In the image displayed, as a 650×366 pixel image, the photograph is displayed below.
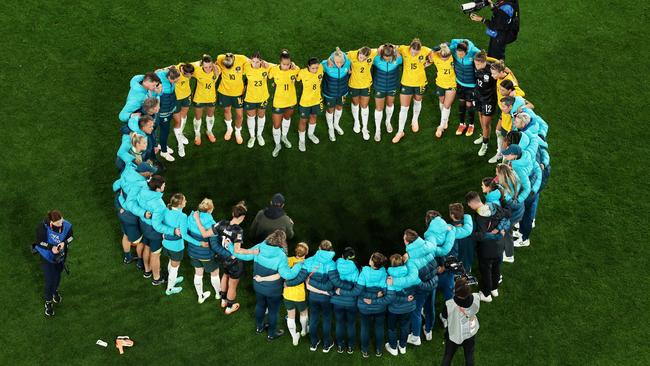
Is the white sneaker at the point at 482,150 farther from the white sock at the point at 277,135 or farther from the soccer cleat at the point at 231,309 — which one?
the soccer cleat at the point at 231,309

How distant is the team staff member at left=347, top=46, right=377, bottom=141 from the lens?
16.8m

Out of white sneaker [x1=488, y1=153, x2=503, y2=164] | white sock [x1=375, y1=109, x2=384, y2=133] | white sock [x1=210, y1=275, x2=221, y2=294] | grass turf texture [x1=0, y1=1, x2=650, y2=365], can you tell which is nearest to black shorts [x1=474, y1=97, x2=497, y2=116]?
white sneaker [x1=488, y1=153, x2=503, y2=164]

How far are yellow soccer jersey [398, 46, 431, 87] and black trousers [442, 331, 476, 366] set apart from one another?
18.7 feet

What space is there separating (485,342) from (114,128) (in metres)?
8.25

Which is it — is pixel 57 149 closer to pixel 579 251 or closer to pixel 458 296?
pixel 458 296

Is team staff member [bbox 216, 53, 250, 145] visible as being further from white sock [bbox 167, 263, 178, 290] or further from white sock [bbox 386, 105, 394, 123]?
white sock [bbox 167, 263, 178, 290]

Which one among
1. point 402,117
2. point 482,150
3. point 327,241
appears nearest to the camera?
point 327,241

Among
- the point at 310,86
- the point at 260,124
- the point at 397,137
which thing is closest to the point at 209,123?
the point at 260,124

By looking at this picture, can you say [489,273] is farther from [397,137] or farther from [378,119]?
[378,119]

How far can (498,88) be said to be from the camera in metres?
16.4

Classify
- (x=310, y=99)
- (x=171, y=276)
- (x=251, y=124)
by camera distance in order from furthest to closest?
1. (x=251, y=124)
2. (x=310, y=99)
3. (x=171, y=276)

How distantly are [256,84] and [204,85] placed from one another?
0.96m

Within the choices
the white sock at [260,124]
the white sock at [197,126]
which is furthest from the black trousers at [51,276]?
the white sock at [260,124]

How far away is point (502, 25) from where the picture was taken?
58.4 ft
